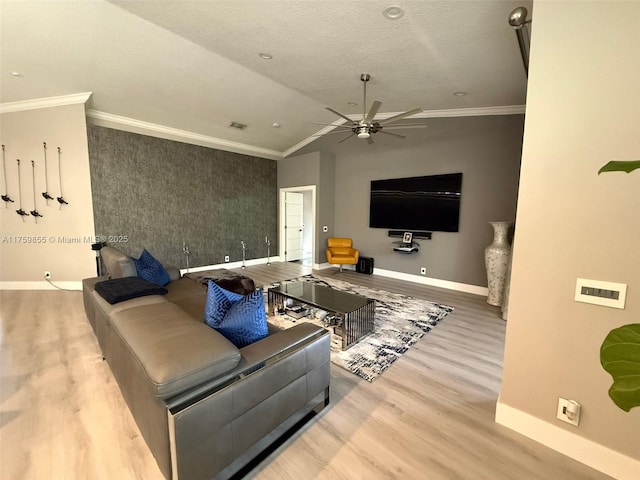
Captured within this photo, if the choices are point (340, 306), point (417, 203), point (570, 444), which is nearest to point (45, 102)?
point (340, 306)

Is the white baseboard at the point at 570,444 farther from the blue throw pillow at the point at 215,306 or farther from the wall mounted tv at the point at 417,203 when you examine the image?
the wall mounted tv at the point at 417,203

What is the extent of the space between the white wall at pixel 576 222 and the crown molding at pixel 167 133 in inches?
221

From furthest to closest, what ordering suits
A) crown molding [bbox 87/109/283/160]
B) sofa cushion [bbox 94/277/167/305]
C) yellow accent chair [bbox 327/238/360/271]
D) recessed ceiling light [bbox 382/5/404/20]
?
yellow accent chair [bbox 327/238/360/271] → crown molding [bbox 87/109/283/160] → recessed ceiling light [bbox 382/5/404/20] → sofa cushion [bbox 94/277/167/305]

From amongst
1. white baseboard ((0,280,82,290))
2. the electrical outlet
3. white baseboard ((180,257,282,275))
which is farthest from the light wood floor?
white baseboard ((180,257,282,275))

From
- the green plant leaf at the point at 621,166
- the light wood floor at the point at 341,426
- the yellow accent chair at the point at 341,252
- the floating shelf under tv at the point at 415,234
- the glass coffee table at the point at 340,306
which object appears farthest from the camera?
the yellow accent chair at the point at 341,252

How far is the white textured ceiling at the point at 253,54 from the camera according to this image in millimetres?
2484

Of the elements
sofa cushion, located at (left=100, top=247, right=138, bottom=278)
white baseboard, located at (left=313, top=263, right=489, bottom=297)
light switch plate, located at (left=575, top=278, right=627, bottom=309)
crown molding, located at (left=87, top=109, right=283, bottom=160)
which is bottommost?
Answer: white baseboard, located at (left=313, top=263, right=489, bottom=297)

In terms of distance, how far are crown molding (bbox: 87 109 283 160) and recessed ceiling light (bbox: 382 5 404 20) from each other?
14.6ft

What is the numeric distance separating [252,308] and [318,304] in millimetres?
1459

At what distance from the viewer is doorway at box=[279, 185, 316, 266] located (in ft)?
23.6

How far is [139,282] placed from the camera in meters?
2.40

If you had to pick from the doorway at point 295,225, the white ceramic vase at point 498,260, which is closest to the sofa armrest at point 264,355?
the white ceramic vase at point 498,260

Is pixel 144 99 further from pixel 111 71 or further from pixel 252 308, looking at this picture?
pixel 252 308

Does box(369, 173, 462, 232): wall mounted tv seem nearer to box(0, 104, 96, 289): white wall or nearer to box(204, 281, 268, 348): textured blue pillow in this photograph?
box(204, 281, 268, 348): textured blue pillow
